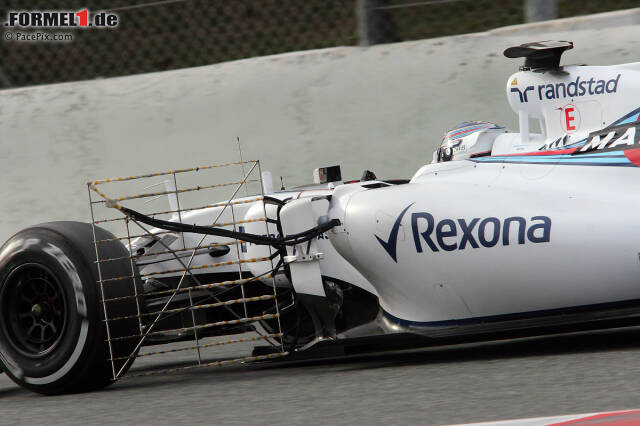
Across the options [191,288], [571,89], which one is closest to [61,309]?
[191,288]

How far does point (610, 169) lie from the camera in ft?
13.4

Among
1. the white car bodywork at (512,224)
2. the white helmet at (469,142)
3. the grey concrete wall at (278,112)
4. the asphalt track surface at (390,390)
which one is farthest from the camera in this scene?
the grey concrete wall at (278,112)

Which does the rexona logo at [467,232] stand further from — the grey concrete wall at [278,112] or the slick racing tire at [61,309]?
the grey concrete wall at [278,112]

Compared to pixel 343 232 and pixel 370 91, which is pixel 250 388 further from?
pixel 370 91

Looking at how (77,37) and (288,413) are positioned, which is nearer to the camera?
(288,413)

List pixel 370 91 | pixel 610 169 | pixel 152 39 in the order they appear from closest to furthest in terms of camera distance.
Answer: pixel 610 169 < pixel 370 91 < pixel 152 39

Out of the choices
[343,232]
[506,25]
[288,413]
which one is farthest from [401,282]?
[506,25]

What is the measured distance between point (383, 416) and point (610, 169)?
4.97 ft

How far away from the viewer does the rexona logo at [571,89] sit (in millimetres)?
4453

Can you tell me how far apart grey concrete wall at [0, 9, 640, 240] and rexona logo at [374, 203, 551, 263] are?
256cm

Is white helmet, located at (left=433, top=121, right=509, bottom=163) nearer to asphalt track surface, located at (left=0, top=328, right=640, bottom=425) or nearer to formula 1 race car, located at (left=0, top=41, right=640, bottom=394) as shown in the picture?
formula 1 race car, located at (left=0, top=41, right=640, bottom=394)

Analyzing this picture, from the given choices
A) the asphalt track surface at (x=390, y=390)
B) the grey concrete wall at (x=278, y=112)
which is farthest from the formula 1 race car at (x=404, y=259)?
the grey concrete wall at (x=278, y=112)

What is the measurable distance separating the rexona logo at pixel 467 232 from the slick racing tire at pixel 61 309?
121cm

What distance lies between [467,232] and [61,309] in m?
1.84
